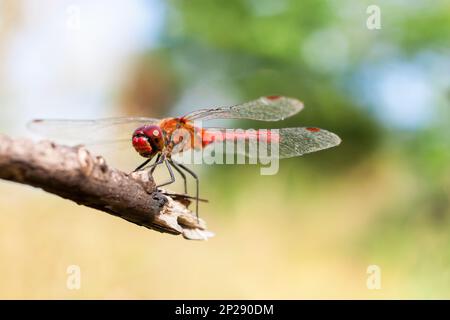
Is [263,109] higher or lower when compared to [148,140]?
higher

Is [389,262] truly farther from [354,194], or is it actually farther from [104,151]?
[104,151]

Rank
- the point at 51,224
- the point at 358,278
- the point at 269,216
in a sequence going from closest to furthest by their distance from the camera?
the point at 51,224, the point at 358,278, the point at 269,216

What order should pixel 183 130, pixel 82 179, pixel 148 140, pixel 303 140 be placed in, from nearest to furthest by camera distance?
pixel 82 179 → pixel 148 140 → pixel 183 130 → pixel 303 140

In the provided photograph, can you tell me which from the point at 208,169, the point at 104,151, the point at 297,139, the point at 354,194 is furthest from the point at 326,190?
the point at 104,151

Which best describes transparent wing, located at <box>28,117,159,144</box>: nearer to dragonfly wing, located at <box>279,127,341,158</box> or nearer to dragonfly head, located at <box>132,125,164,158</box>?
dragonfly head, located at <box>132,125,164,158</box>

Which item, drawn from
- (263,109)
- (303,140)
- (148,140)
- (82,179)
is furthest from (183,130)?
(82,179)

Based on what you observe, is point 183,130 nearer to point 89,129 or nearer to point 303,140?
point 89,129

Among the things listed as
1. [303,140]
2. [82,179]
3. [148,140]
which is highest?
[303,140]
